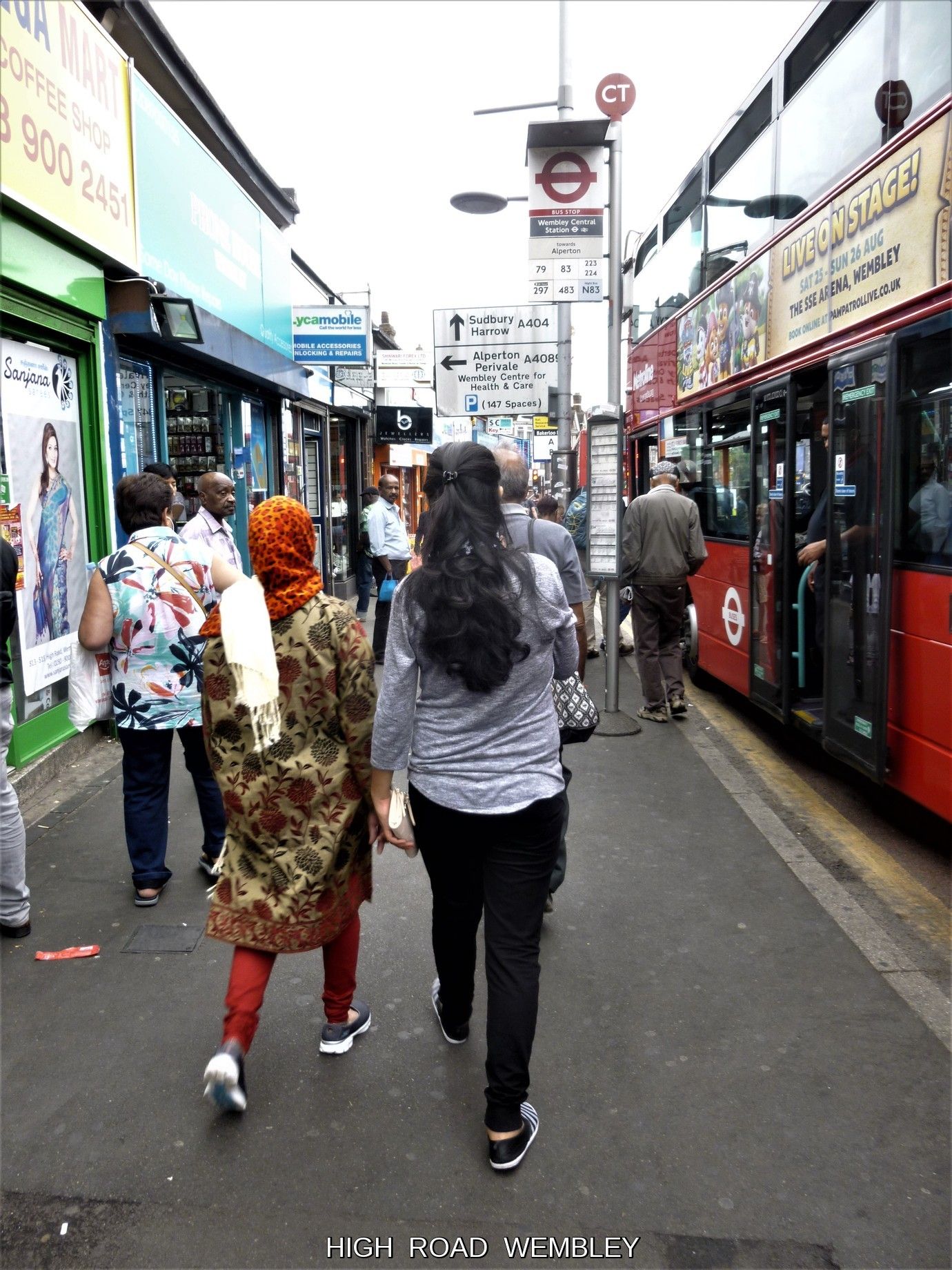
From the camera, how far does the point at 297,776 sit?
2842mm

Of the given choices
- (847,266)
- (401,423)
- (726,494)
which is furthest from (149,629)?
(401,423)

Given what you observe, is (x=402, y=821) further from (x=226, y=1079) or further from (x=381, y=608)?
(x=381, y=608)

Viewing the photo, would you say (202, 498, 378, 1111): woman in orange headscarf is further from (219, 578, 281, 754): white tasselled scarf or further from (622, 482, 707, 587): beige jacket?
(622, 482, 707, 587): beige jacket

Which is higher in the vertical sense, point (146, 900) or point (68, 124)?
point (68, 124)

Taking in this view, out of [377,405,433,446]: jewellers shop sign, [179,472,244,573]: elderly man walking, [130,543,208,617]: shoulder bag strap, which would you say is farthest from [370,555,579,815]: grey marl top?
[377,405,433,446]: jewellers shop sign

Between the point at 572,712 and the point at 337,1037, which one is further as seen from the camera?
the point at 572,712

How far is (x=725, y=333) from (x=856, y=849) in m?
4.63

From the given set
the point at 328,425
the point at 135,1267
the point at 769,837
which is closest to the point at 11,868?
the point at 135,1267

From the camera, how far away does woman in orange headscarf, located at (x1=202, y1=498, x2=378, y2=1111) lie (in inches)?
111

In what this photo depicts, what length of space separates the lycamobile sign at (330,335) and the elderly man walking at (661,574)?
6548 millimetres

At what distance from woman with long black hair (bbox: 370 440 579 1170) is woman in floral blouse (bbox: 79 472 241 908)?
5.53 ft

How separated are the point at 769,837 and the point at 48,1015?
3498mm

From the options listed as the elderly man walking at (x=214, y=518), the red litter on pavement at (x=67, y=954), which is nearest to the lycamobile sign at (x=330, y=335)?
the elderly man walking at (x=214, y=518)

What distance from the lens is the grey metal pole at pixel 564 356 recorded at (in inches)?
468
